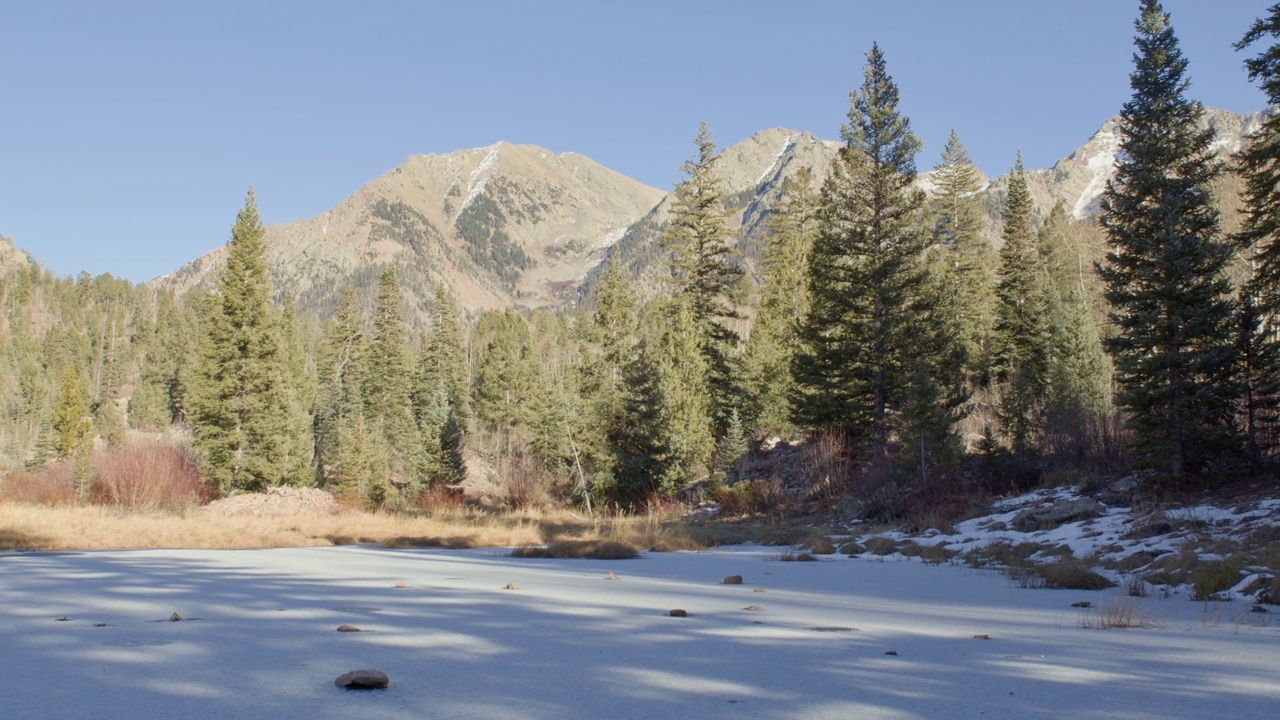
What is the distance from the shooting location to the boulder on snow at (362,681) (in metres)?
2.88

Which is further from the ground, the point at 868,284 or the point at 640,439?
the point at 868,284

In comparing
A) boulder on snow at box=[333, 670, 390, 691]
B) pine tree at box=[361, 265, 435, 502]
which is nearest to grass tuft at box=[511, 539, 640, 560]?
boulder on snow at box=[333, 670, 390, 691]

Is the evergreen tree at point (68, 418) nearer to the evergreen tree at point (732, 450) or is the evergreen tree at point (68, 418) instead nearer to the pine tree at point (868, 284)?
the evergreen tree at point (732, 450)

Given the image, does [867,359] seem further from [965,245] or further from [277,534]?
[965,245]

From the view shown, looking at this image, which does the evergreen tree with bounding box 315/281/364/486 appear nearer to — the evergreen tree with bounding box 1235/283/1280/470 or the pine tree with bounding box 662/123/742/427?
the pine tree with bounding box 662/123/742/427

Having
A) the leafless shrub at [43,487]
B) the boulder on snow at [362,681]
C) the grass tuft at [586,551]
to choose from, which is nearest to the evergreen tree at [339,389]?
the leafless shrub at [43,487]

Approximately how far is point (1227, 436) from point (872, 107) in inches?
705

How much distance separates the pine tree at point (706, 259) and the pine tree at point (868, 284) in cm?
953

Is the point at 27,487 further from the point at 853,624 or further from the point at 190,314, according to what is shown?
the point at 190,314

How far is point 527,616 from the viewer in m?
4.91

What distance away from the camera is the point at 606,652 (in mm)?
3762

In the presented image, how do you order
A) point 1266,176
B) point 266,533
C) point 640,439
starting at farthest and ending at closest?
point 640,439
point 1266,176
point 266,533

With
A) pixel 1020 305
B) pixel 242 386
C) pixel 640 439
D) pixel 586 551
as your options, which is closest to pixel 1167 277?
pixel 586 551

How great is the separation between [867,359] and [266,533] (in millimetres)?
19267
